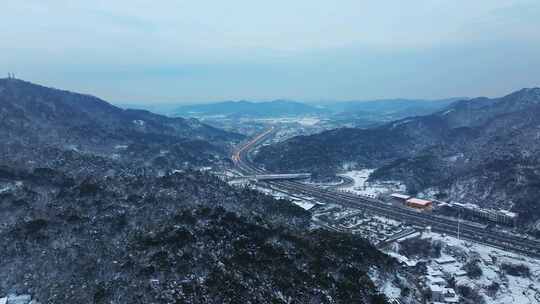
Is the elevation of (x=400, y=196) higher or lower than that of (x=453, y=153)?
lower

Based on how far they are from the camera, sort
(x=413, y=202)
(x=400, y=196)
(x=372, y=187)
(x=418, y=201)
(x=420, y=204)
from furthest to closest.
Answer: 1. (x=372, y=187)
2. (x=400, y=196)
3. (x=418, y=201)
4. (x=413, y=202)
5. (x=420, y=204)

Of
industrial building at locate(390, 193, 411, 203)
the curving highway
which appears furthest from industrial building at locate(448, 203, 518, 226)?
industrial building at locate(390, 193, 411, 203)

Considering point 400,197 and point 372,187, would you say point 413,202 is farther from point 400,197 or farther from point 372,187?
point 372,187

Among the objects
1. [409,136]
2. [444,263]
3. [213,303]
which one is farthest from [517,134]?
[213,303]

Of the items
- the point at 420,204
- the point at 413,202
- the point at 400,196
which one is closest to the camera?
the point at 420,204

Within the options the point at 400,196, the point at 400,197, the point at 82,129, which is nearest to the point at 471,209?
the point at 400,197

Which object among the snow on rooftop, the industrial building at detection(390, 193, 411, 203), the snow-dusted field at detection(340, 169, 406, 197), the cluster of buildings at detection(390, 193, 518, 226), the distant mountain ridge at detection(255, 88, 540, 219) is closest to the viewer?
the cluster of buildings at detection(390, 193, 518, 226)

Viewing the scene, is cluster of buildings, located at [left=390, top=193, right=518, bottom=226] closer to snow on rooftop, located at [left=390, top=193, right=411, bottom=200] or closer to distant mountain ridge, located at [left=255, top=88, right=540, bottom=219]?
snow on rooftop, located at [left=390, top=193, right=411, bottom=200]
